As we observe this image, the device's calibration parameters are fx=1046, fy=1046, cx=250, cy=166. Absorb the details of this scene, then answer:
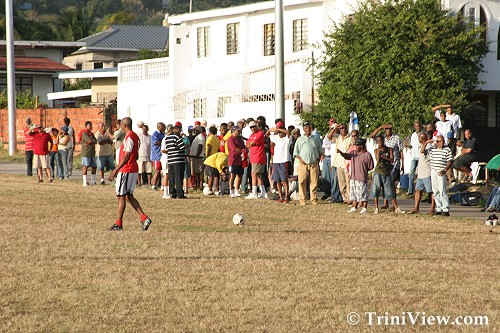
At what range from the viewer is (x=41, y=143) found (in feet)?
103

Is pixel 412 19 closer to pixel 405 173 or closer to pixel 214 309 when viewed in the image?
pixel 405 173

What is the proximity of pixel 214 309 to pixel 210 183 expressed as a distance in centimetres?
1651

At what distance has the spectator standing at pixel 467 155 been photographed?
2703 centimetres

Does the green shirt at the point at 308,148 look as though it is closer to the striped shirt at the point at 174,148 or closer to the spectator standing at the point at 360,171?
the spectator standing at the point at 360,171

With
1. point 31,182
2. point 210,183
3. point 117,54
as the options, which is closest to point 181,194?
point 210,183

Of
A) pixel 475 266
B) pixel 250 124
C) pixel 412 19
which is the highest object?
pixel 412 19

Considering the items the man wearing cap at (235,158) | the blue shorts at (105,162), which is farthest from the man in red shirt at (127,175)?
the blue shorts at (105,162)

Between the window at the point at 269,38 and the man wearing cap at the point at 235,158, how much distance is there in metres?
16.8

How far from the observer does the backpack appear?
24.6 m

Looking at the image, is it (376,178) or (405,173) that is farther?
(405,173)

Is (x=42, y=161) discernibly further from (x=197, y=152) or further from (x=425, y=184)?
(x=425, y=184)

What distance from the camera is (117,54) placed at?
7856cm

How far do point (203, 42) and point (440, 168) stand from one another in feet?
88.6

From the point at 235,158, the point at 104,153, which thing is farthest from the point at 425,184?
the point at 104,153
